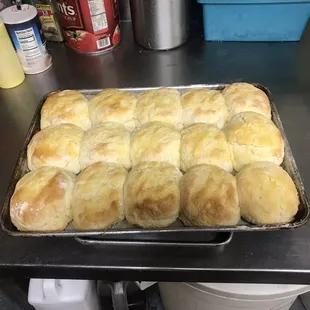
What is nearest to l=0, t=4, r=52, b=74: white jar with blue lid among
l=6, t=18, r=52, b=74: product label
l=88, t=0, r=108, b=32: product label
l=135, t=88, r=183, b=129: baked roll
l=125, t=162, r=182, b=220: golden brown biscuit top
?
l=6, t=18, r=52, b=74: product label

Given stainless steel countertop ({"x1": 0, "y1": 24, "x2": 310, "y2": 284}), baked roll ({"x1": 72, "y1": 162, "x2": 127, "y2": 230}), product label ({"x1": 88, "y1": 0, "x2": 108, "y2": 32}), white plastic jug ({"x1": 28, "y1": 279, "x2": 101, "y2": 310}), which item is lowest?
white plastic jug ({"x1": 28, "y1": 279, "x2": 101, "y2": 310})

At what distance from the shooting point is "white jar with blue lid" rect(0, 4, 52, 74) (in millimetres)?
961

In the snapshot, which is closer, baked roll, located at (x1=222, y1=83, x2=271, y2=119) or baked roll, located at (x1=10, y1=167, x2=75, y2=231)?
baked roll, located at (x1=10, y1=167, x2=75, y2=231)

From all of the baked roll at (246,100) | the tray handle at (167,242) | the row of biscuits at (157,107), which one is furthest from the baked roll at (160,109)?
the tray handle at (167,242)

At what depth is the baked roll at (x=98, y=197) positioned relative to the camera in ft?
2.17

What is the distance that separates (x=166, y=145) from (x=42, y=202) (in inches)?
9.7

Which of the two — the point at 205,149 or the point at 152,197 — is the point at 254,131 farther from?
the point at 152,197

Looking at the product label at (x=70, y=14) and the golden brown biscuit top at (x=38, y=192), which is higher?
the product label at (x=70, y=14)

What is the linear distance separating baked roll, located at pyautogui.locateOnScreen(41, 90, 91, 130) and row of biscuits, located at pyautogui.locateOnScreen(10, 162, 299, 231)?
0.15m

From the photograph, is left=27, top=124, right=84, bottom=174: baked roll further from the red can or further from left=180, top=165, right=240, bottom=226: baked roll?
the red can

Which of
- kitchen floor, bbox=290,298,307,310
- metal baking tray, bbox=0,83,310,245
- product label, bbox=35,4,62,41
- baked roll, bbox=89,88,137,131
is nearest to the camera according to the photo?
metal baking tray, bbox=0,83,310,245

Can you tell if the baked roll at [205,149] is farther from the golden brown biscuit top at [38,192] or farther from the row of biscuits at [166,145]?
the golden brown biscuit top at [38,192]

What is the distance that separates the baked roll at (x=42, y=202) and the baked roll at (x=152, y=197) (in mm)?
111

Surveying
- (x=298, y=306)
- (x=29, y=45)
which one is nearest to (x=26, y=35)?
(x=29, y=45)
